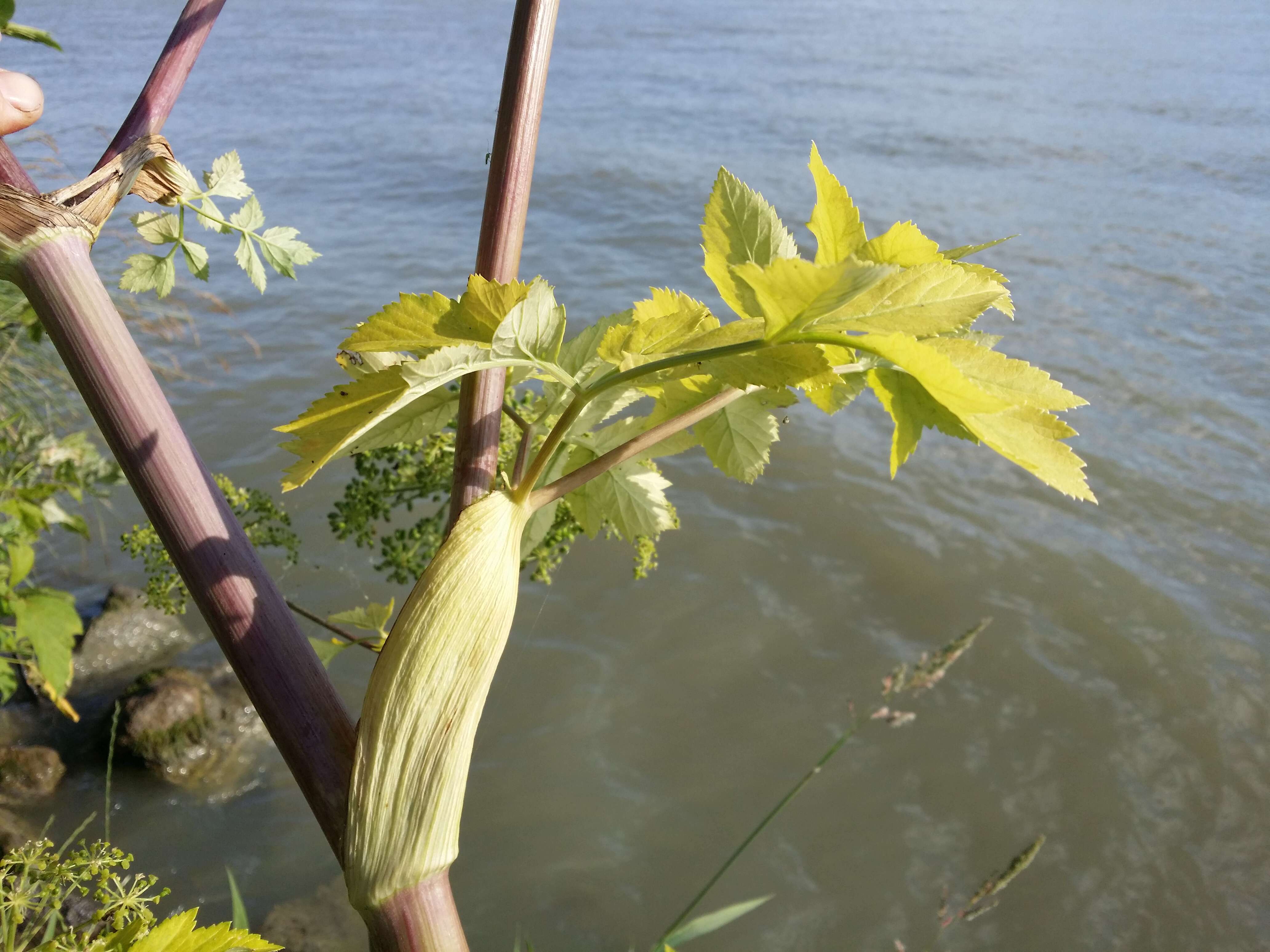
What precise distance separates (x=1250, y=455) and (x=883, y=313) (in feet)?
21.9

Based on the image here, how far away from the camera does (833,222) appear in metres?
0.45

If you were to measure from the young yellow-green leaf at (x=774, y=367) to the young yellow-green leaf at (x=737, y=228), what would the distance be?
0.09 m

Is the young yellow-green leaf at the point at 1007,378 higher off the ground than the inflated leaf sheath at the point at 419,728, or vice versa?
the young yellow-green leaf at the point at 1007,378

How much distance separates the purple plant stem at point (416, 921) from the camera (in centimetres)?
41

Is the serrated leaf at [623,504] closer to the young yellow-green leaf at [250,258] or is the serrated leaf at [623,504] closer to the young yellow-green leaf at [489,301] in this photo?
the young yellow-green leaf at [489,301]

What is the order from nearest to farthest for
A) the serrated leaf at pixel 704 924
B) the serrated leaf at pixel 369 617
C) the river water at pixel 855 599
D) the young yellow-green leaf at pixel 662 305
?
1. the young yellow-green leaf at pixel 662 305
2. the serrated leaf at pixel 369 617
3. the serrated leaf at pixel 704 924
4. the river water at pixel 855 599

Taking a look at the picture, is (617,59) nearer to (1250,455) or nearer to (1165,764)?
(1250,455)

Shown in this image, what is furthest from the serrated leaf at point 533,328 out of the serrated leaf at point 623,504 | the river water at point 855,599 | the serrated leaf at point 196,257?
the river water at point 855,599

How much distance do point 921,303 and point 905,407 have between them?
76 millimetres

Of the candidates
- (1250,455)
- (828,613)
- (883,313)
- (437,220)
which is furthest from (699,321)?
(437,220)

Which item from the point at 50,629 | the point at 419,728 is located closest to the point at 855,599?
the point at 50,629

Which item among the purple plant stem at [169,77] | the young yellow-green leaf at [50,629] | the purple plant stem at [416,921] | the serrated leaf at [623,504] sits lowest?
the young yellow-green leaf at [50,629]

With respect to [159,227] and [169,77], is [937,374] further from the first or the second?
[159,227]

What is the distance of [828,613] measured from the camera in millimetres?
4754
